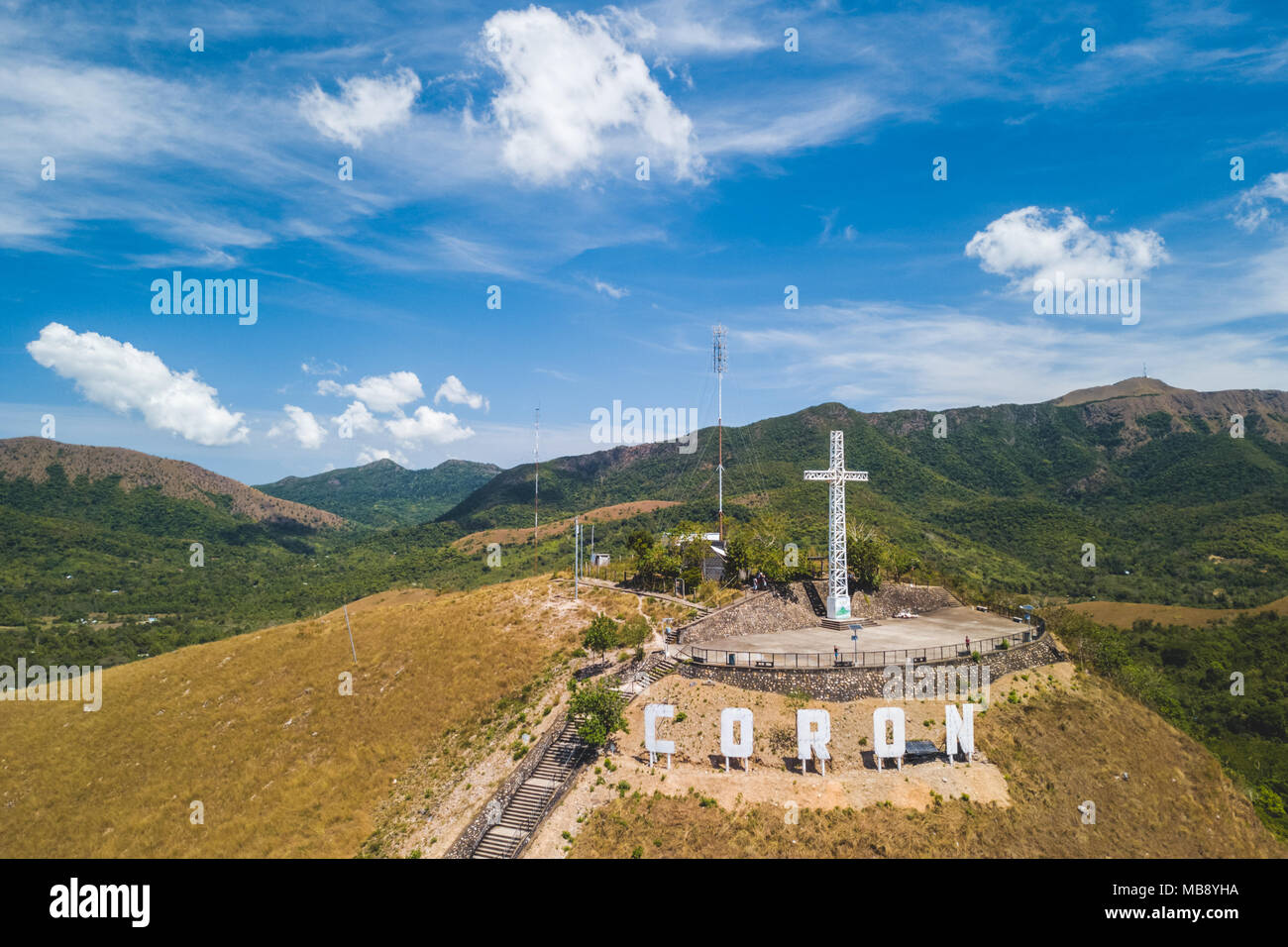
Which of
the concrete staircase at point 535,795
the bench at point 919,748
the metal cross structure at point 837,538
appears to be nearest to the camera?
the concrete staircase at point 535,795

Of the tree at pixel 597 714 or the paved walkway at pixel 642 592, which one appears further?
the paved walkway at pixel 642 592

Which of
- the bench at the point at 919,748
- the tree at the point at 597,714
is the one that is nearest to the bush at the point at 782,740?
the bench at the point at 919,748

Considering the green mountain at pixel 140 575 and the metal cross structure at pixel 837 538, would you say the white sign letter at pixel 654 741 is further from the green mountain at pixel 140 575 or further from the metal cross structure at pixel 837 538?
the green mountain at pixel 140 575

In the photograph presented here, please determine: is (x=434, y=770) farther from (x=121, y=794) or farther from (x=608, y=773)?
(x=121, y=794)

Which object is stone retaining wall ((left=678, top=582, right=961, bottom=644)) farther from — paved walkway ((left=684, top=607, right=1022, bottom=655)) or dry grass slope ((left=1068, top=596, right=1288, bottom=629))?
dry grass slope ((left=1068, top=596, right=1288, bottom=629))

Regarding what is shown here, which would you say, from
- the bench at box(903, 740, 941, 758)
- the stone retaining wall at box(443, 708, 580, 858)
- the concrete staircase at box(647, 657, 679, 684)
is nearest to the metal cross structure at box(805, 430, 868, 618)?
the bench at box(903, 740, 941, 758)

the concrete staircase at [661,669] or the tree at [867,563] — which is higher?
the tree at [867,563]

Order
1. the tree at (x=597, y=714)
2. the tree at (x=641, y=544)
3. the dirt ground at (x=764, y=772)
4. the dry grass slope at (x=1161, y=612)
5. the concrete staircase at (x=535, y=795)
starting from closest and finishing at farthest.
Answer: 1. the concrete staircase at (x=535, y=795)
2. the dirt ground at (x=764, y=772)
3. the tree at (x=597, y=714)
4. the tree at (x=641, y=544)
5. the dry grass slope at (x=1161, y=612)
